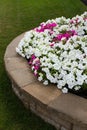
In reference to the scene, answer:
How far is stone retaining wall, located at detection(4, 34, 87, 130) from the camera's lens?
4156mm

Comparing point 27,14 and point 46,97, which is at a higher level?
point 27,14

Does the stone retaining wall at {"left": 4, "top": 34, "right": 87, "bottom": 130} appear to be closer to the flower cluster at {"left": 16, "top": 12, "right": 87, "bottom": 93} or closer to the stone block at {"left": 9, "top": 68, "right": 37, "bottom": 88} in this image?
the stone block at {"left": 9, "top": 68, "right": 37, "bottom": 88}

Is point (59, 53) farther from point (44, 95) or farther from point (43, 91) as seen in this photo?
point (44, 95)

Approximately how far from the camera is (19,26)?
841cm

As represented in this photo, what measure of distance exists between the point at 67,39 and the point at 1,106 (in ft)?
5.92

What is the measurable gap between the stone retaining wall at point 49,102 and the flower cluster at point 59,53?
14 centimetres

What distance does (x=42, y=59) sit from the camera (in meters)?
5.09

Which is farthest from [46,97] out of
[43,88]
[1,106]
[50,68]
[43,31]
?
[43,31]

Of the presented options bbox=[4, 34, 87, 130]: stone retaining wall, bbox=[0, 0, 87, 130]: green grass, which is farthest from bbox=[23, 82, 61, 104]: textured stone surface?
bbox=[0, 0, 87, 130]: green grass

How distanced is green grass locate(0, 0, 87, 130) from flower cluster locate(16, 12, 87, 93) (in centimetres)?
60

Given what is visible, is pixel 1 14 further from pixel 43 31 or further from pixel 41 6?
pixel 43 31

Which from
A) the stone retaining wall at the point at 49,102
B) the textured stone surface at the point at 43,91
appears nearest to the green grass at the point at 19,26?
the stone retaining wall at the point at 49,102

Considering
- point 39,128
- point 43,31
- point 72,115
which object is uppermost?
point 43,31

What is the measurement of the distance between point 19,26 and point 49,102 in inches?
173
